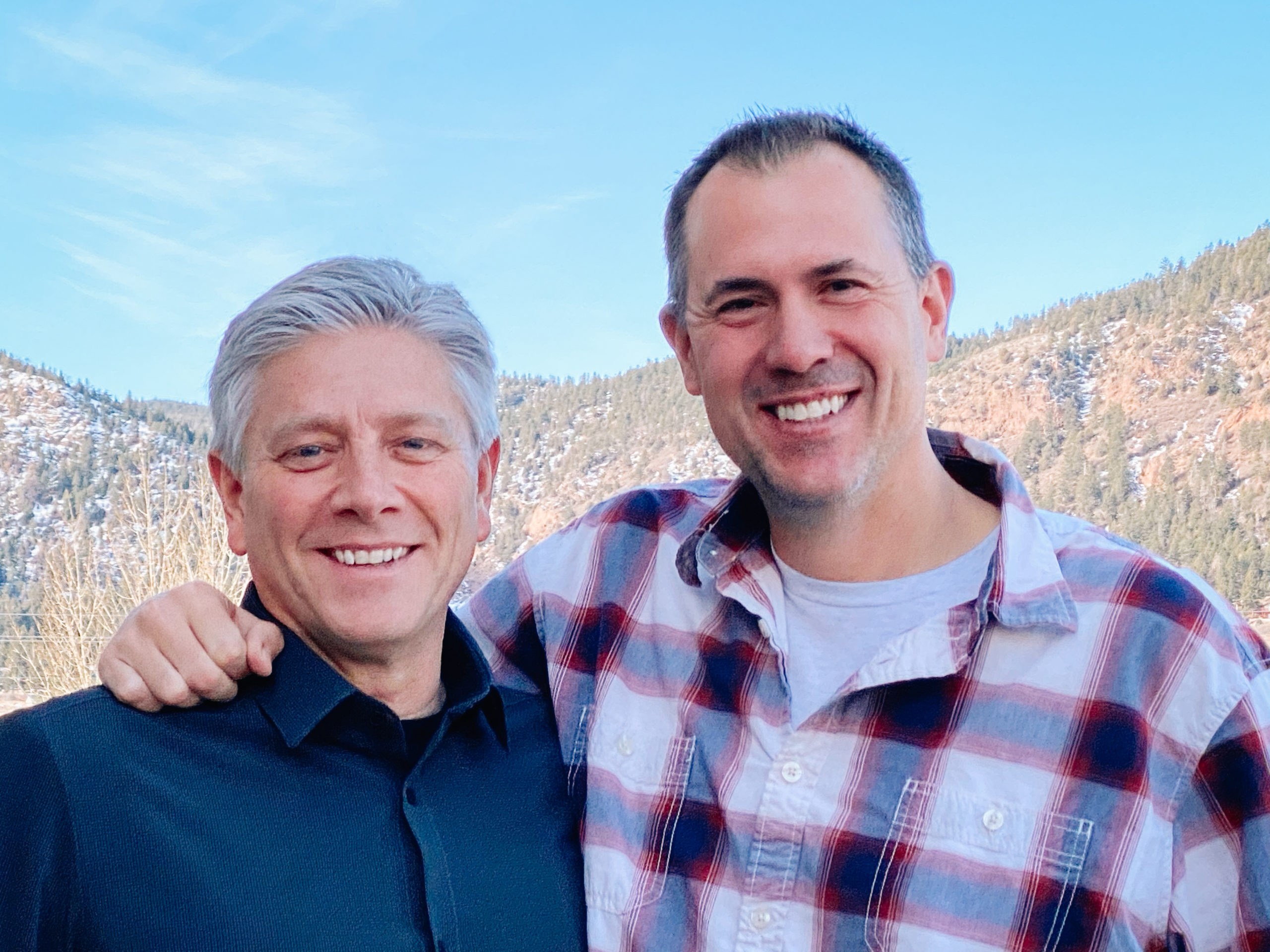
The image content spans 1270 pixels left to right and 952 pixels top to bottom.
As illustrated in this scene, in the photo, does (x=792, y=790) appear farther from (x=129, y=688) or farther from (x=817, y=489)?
(x=129, y=688)

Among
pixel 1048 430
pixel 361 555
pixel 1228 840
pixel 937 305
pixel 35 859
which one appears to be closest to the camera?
pixel 35 859

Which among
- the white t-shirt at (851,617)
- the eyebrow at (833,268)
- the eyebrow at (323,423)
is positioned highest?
the eyebrow at (833,268)

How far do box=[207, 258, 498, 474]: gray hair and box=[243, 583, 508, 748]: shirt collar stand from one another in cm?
31

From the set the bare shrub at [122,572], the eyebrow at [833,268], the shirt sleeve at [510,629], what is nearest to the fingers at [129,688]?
the shirt sleeve at [510,629]

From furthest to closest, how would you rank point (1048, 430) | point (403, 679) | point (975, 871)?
point (1048, 430)
point (403, 679)
point (975, 871)

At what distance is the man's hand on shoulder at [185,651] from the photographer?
5.05 ft

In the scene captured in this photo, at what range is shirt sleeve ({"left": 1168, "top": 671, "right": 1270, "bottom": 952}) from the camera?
1429mm

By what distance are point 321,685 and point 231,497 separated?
37 centimetres

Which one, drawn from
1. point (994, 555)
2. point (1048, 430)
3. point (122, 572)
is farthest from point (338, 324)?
point (1048, 430)

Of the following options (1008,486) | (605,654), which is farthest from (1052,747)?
(605,654)

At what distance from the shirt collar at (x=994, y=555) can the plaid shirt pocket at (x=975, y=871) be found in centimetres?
29

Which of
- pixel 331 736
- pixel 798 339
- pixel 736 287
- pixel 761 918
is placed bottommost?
pixel 761 918

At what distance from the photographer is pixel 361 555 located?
167 centimetres

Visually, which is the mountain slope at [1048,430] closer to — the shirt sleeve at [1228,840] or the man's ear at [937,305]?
the man's ear at [937,305]
